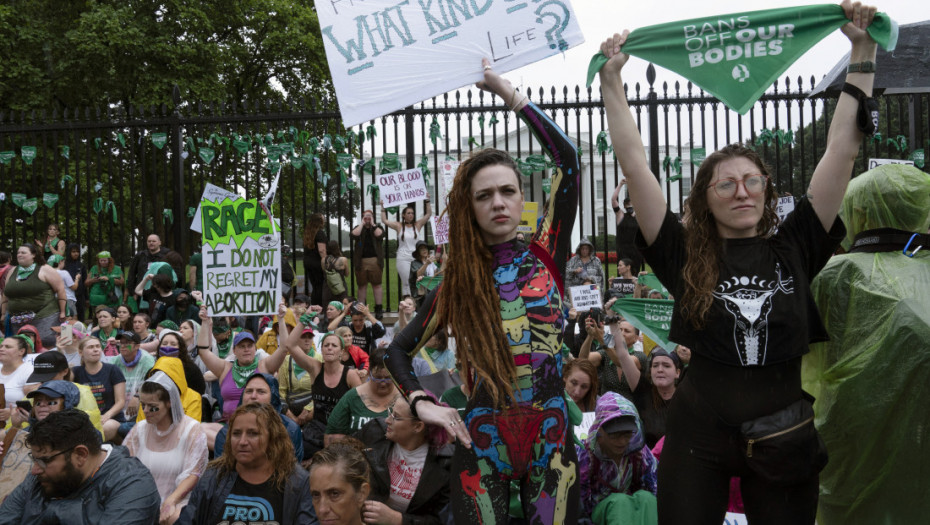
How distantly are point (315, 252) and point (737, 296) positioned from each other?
9540 mm

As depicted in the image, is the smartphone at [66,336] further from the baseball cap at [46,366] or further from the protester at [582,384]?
the protester at [582,384]

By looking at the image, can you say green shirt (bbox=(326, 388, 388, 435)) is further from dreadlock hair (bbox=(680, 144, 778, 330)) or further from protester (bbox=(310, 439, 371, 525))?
dreadlock hair (bbox=(680, 144, 778, 330))

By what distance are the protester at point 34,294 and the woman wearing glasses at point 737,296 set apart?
9658mm

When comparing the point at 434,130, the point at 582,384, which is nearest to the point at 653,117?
the point at 434,130

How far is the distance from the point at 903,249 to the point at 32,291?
1024 centimetres

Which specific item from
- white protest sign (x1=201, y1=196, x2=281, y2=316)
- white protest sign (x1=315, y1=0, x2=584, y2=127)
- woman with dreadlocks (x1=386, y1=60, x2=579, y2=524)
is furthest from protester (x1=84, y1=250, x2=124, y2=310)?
woman with dreadlocks (x1=386, y1=60, x2=579, y2=524)

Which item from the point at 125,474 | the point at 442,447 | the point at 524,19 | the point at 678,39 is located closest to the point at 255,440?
the point at 125,474

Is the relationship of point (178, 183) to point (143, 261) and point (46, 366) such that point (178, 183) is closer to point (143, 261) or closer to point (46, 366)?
point (143, 261)

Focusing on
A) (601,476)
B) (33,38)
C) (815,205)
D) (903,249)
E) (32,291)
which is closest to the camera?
(815,205)

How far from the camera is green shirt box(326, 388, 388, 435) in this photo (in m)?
5.74

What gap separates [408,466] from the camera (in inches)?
184

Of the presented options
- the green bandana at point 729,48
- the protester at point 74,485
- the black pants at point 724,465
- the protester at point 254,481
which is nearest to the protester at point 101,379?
the protester at point 74,485

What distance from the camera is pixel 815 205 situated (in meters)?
2.58

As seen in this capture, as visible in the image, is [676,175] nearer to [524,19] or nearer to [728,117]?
[728,117]
